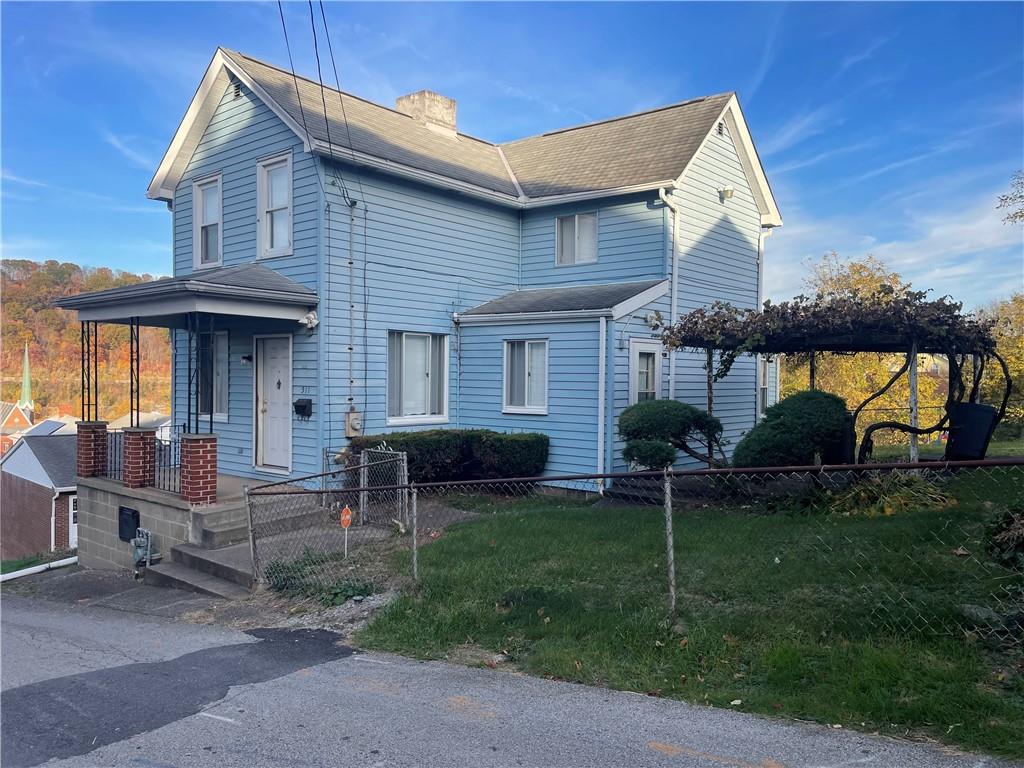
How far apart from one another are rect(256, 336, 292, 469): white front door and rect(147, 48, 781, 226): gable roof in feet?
11.3

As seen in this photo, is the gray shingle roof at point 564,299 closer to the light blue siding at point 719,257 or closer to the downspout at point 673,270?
the downspout at point 673,270

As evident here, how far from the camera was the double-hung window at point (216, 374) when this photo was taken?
14.0m

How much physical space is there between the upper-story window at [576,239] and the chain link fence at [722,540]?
16.5ft

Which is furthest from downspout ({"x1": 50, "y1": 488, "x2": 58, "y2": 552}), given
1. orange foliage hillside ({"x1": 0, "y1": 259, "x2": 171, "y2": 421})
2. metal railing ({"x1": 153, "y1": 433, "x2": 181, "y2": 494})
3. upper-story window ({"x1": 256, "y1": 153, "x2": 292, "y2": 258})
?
orange foliage hillside ({"x1": 0, "y1": 259, "x2": 171, "y2": 421})

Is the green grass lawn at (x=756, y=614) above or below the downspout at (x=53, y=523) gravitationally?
above

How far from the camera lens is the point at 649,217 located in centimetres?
1426

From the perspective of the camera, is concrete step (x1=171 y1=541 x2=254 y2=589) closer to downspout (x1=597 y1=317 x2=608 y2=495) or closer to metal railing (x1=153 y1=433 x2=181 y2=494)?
metal railing (x1=153 y1=433 x2=181 y2=494)

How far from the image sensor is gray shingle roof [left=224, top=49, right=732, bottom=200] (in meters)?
13.4

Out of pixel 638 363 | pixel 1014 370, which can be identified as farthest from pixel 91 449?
pixel 1014 370

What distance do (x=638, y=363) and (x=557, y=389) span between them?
1.52 m

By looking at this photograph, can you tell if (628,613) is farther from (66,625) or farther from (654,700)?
(66,625)

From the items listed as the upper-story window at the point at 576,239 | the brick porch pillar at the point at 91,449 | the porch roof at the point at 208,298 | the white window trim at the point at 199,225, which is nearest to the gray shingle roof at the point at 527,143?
the upper-story window at the point at 576,239

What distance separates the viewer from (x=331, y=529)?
1062 centimetres

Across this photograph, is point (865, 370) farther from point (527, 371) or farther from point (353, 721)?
point (353, 721)
